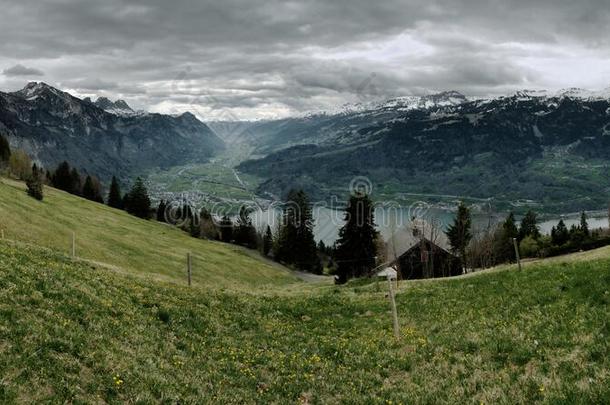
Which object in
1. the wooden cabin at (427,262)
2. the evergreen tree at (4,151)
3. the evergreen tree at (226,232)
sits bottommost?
the evergreen tree at (226,232)

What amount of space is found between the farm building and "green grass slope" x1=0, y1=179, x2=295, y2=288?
21156 millimetres

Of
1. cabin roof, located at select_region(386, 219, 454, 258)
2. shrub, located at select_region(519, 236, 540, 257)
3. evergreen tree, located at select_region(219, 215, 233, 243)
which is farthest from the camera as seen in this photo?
evergreen tree, located at select_region(219, 215, 233, 243)

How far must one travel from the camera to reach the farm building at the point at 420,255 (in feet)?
292

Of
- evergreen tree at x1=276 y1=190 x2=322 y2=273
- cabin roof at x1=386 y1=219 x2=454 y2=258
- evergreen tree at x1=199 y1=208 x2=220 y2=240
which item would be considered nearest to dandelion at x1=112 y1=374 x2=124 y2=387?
cabin roof at x1=386 y1=219 x2=454 y2=258

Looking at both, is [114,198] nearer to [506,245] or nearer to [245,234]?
[245,234]

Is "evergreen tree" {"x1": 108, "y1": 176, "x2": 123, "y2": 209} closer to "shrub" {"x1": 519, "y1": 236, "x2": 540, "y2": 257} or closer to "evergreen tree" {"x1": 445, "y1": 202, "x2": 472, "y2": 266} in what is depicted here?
"evergreen tree" {"x1": 445, "y1": 202, "x2": 472, "y2": 266}

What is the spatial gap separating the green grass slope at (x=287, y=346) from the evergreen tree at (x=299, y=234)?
288ft

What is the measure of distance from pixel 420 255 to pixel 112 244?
50.2m

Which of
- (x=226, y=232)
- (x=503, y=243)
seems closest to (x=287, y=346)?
(x=503, y=243)

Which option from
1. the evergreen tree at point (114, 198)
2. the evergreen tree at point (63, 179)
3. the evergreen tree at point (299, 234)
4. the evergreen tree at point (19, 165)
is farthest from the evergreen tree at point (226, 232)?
the evergreen tree at point (19, 165)

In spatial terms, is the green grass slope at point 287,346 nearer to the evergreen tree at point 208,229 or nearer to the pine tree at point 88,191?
the evergreen tree at point 208,229

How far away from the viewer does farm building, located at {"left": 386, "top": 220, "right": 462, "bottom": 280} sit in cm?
8888

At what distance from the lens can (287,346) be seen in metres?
20.7

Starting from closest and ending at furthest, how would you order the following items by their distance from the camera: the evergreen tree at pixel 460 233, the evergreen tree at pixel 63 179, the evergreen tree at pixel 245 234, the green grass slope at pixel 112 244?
the green grass slope at pixel 112 244 < the evergreen tree at pixel 460 233 < the evergreen tree at pixel 245 234 < the evergreen tree at pixel 63 179
